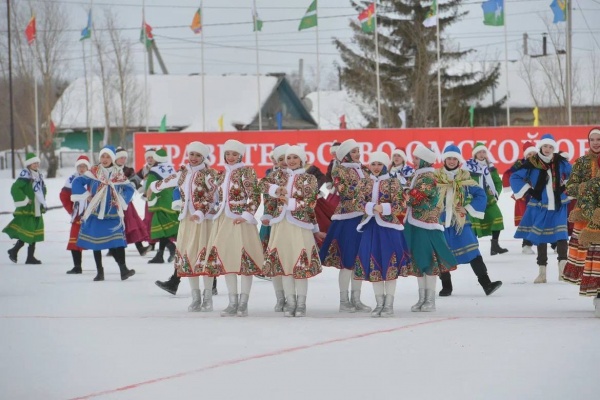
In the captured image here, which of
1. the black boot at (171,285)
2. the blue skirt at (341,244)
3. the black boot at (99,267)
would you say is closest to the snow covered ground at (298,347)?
the black boot at (171,285)

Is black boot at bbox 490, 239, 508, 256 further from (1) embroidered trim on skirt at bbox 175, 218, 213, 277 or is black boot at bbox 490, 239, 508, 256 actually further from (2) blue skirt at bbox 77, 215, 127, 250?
(1) embroidered trim on skirt at bbox 175, 218, 213, 277

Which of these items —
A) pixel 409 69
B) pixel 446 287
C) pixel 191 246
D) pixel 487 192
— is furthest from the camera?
A: pixel 409 69

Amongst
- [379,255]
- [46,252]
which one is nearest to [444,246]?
[379,255]

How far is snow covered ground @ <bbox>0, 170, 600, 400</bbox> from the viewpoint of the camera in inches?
281

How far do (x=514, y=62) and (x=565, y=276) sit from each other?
5584cm

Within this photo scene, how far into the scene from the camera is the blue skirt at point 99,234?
1420 cm

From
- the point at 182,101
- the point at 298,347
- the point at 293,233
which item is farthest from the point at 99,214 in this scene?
the point at 182,101

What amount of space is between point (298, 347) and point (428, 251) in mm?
2550

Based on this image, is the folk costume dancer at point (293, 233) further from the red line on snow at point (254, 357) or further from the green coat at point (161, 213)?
the green coat at point (161, 213)

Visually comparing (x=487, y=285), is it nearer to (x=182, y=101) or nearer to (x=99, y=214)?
(x=99, y=214)

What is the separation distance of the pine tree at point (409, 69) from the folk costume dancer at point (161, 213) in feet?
119

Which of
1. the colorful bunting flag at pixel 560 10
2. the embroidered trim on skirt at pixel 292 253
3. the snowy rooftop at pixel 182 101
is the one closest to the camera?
the embroidered trim on skirt at pixel 292 253

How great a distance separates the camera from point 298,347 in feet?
28.7

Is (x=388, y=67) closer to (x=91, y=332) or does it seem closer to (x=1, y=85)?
(x=1, y=85)
